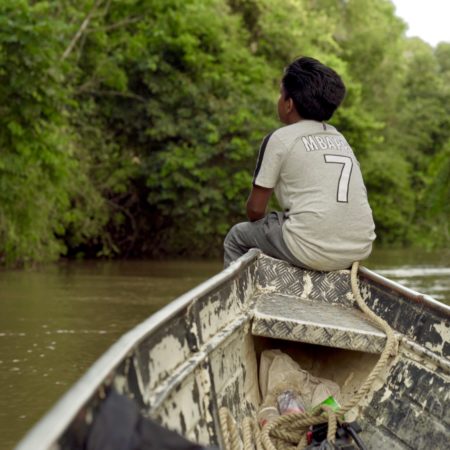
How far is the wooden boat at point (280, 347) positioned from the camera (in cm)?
237

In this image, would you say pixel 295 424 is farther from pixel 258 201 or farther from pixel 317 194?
pixel 258 201

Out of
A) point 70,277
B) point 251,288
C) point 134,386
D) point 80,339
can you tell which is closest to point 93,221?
point 70,277

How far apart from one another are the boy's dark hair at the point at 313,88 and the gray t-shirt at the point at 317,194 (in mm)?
93

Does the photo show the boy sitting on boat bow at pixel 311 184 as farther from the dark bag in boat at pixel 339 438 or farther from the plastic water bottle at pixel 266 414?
the dark bag in boat at pixel 339 438

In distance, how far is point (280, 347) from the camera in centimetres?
395

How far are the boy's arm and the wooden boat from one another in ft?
0.71

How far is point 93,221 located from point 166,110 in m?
3.23

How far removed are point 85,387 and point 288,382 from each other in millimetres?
1940

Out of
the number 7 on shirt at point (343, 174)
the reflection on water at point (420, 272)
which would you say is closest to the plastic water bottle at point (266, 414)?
the number 7 on shirt at point (343, 174)

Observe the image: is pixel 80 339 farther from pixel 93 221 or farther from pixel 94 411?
pixel 93 221

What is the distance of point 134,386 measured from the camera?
2.12m

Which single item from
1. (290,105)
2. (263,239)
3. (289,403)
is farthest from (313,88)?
(289,403)

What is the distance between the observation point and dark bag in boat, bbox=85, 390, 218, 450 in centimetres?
167

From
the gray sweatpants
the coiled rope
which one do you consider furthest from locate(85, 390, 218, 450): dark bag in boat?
the gray sweatpants
